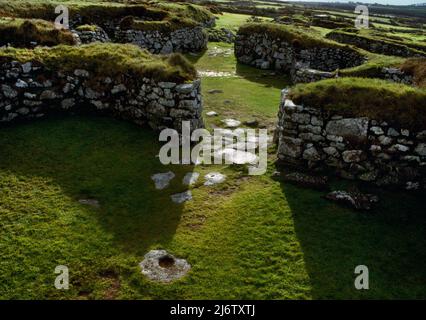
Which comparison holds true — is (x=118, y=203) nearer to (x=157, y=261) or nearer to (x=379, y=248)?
(x=157, y=261)

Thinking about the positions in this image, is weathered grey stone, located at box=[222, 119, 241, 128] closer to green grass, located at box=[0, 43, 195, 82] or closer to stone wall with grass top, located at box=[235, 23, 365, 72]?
green grass, located at box=[0, 43, 195, 82]

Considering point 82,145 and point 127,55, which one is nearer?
point 82,145

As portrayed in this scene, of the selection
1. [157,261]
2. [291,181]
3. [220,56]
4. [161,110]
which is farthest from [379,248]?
[220,56]

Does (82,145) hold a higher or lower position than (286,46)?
lower

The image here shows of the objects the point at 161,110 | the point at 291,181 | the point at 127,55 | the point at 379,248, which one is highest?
the point at 127,55

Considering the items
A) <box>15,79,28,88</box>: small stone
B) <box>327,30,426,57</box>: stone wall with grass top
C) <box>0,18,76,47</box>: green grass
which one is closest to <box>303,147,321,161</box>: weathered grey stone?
<box>15,79,28,88</box>: small stone

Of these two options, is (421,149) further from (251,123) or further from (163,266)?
(163,266)
